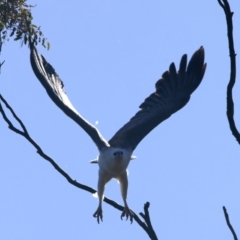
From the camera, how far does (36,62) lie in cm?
697

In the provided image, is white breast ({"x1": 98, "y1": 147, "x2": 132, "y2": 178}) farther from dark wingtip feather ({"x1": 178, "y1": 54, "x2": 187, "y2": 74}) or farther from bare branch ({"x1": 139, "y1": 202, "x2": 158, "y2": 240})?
bare branch ({"x1": 139, "y1": 202, "x2": 158, "y2": 240})

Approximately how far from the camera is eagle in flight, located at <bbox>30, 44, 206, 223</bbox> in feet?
21.1

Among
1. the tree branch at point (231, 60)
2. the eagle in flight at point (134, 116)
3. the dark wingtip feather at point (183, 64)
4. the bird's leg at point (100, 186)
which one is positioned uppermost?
the dark wingtip feather at point (183, 64)

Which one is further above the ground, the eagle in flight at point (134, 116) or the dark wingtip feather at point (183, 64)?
the dark wingtip feather at point (183, 64)

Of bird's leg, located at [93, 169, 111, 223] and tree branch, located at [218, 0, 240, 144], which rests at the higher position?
bird's leg, located at [93, 169, 111, 223]

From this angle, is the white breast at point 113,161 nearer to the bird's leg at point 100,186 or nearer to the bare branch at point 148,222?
the bird's leg at point 100,186

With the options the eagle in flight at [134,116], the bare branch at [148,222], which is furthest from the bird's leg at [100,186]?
the bare branch at [148,222]

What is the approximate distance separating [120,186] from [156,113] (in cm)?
130

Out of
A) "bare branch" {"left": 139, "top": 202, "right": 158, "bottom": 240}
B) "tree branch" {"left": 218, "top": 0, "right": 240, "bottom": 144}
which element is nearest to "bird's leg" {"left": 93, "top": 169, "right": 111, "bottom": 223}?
"bare branch" {"left": 139, "top": 202, "right": 158, "bottom": 240}

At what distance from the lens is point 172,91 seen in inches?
315

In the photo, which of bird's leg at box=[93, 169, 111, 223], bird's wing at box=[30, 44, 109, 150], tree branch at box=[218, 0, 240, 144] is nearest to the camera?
tree branch at box=[218, 0, 240, 144]

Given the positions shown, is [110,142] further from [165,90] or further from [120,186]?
[165,90]

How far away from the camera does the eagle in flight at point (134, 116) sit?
642 cm

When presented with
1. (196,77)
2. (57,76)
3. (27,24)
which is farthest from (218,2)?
(196,77)
